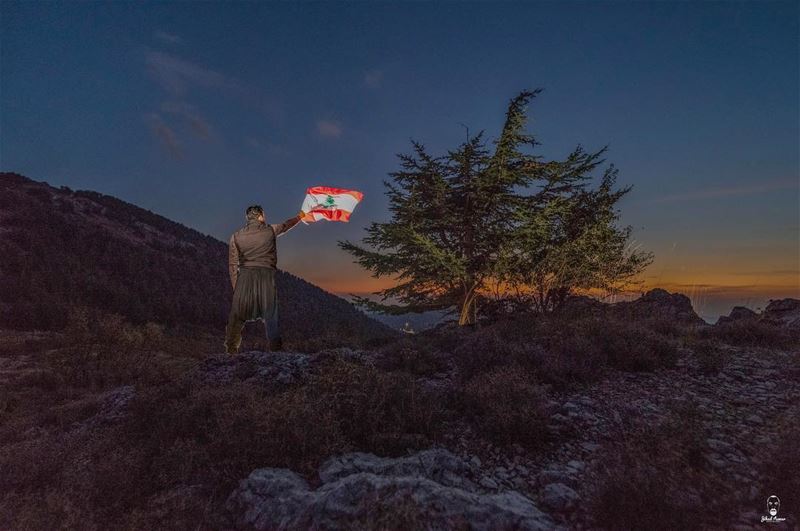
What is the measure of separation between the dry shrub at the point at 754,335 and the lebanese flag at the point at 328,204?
875 cm

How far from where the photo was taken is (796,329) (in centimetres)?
935

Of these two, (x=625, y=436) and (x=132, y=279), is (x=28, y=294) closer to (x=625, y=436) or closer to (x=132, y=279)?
(x=132, y=279)

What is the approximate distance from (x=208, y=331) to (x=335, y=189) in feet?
67.3

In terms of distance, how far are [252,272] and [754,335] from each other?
1131 cm

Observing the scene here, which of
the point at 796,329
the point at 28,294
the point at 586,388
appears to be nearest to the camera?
the point at 586,388

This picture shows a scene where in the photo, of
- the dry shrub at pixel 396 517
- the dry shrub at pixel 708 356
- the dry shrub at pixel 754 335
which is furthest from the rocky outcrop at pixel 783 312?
the dry shrub at pixel 396 517

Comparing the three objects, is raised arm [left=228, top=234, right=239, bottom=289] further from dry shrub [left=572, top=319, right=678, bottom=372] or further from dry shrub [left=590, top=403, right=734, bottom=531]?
Answer: dry shrub [left=572, top=319, right=678, bottom=372]

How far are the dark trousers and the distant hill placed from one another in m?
2.87

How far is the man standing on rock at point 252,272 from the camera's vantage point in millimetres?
6785

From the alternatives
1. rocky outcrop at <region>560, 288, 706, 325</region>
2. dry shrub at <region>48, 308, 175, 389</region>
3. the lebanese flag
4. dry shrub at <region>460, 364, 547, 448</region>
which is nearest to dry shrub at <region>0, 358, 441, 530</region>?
dry shrub at <region>460, 364, 547, 448</region>

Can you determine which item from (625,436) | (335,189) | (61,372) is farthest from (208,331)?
(625,436)

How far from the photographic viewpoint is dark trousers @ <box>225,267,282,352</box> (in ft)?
22.1

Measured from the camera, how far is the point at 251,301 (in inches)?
266

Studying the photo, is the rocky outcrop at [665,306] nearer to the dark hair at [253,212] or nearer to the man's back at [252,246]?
the man's back at [252,246]
